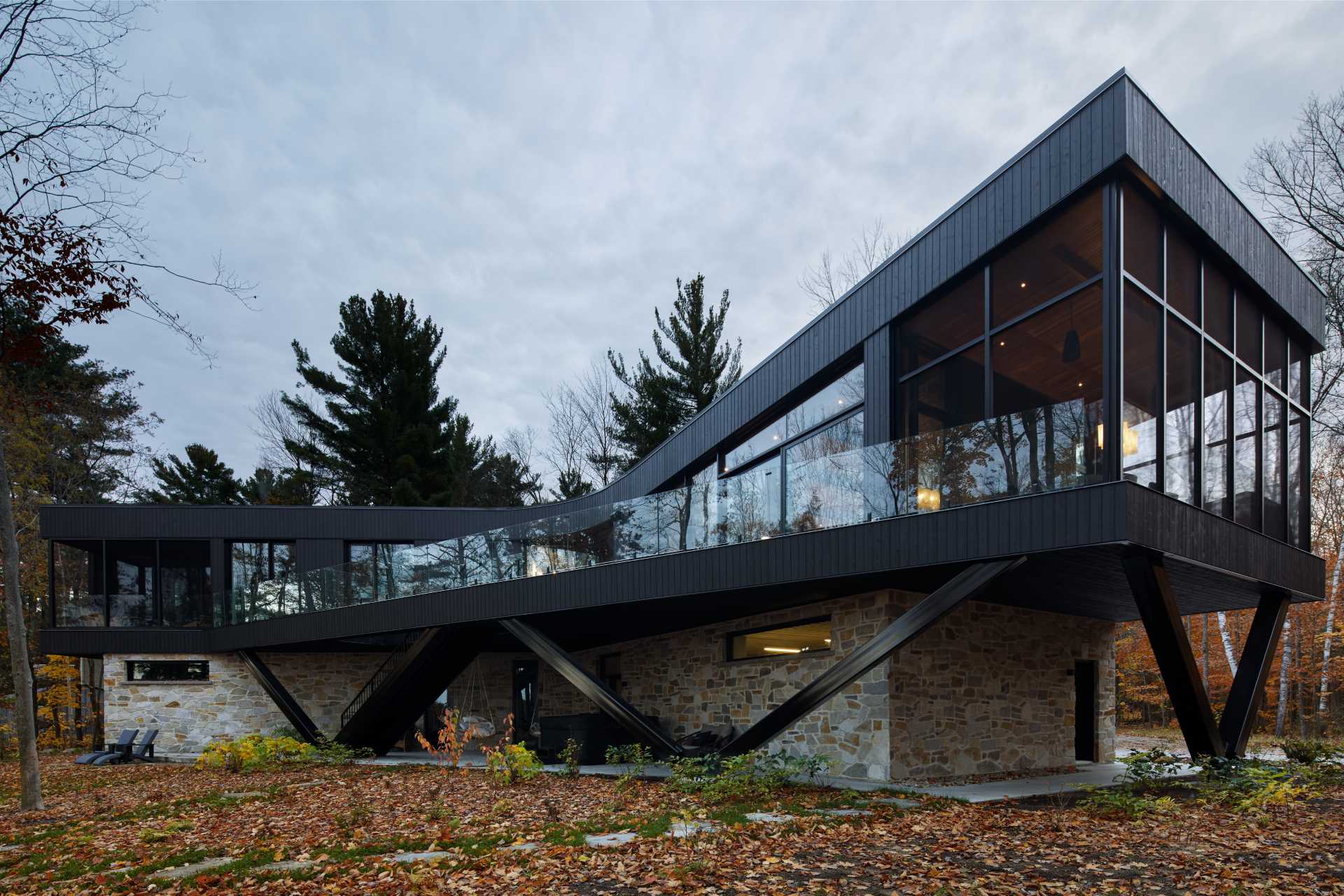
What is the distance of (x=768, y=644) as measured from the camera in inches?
462

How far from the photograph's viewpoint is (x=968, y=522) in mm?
7984

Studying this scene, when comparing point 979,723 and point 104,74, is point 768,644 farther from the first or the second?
point 104,74

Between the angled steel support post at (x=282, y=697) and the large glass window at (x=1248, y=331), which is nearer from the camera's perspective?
the large glass window at (x=1248, y=331)

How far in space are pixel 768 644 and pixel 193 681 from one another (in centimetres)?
1464

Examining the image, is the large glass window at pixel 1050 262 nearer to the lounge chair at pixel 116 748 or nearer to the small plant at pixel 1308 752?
the small plant at pixel 1308 752

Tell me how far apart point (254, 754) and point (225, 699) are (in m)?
6.09

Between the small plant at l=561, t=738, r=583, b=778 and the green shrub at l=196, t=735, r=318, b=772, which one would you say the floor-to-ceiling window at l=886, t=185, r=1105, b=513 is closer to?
the small plant at l=561, t=738, r=583, b=778

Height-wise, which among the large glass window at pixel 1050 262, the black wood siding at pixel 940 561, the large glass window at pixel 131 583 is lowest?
the large glass window at pixel 131 583

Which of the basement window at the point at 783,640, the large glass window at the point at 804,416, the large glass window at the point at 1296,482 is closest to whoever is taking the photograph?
the basement window at the point at 783,640

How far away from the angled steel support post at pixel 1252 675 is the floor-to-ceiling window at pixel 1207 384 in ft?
3.50

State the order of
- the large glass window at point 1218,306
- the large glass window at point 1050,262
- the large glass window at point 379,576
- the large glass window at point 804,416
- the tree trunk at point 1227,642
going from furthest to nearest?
1. the tree trunk at point 1227,642
2. the large glass window at point 379,576
3. the large glass window at point 804,416
4. the large glass window at point 1218,306
5. the large glass window at point 1050,262

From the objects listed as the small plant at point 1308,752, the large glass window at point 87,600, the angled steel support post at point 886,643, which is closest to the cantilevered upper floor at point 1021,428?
the angled steel support post at point 886,643

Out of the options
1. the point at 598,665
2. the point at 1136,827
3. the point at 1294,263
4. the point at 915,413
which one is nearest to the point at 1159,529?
the point at 1136,827

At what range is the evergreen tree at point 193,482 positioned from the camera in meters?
32.6
